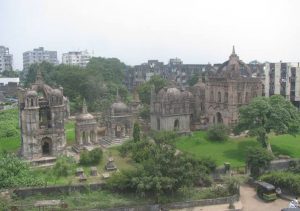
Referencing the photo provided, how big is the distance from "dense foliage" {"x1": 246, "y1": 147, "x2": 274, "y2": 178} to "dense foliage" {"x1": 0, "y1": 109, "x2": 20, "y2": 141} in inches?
1414

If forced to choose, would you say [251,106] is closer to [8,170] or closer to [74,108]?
[8,170]

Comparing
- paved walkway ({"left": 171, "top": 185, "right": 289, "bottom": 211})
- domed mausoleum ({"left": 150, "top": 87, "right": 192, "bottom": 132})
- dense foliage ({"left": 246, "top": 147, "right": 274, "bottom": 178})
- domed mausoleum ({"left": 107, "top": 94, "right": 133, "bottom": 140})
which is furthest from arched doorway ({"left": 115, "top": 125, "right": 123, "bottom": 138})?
paved walkway ({"left": 171, "top": 185, "right": 289, "bottom": 211})

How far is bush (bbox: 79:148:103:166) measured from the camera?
43000mm

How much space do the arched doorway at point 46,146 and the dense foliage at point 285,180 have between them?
23.8 meters

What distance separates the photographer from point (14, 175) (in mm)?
34656

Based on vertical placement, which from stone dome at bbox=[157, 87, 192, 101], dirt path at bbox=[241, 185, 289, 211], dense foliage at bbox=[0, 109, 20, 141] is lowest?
dirt path at bbox=[241, 185, 289, 211]

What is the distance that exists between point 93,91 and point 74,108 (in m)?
8.15

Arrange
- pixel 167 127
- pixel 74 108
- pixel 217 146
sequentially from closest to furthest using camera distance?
1. pixel 217 146
2. pixel 167 127
3. pixel 74 108

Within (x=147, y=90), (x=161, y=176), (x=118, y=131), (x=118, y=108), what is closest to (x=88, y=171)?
(x=161, y=176)

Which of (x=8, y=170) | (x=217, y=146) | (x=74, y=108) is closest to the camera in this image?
(x=8, y=170)

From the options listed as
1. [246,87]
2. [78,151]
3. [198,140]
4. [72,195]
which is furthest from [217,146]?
[72,195]

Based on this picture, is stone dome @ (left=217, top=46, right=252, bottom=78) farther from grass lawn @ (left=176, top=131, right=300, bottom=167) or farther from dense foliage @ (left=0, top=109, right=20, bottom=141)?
dense foliage @ (left=0, top=109, right=20, bottom=141)

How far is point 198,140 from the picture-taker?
172 feet

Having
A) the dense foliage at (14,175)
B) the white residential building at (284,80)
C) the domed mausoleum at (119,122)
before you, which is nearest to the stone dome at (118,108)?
the domed mausoleum at (119,122)
